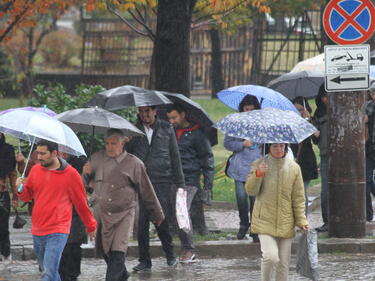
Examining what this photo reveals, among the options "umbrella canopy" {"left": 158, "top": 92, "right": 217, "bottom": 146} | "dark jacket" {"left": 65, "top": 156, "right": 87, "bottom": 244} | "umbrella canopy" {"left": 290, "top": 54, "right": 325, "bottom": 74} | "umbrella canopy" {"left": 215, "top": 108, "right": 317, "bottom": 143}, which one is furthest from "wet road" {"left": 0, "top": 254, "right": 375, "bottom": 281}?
"umbrella canopy" {"left": 290, "top": 54, "right": 325, "bottom": 74}

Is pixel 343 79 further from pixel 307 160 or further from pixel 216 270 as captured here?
pixel 216 270

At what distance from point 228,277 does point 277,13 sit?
1791 centimetres

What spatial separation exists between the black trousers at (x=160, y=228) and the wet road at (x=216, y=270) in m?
0.20

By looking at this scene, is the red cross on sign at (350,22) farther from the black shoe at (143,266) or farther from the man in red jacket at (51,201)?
the man in red jacket at (51,201)

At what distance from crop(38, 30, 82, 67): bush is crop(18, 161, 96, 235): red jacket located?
1178 inches

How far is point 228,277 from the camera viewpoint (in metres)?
10.4

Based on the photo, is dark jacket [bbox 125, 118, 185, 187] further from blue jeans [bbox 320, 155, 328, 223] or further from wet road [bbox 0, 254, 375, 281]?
blue jeans [bbox 320, 155, 328, 223]

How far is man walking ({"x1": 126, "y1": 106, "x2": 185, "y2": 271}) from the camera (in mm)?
10633

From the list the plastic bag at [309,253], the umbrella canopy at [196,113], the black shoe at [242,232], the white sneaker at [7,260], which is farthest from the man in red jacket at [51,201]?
the black shoe at [242,232]

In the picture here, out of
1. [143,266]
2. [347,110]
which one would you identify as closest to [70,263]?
[143,266]

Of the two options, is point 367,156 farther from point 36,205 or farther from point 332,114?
point 36,205

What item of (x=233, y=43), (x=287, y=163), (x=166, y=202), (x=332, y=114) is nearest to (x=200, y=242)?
(x=166, y=202)

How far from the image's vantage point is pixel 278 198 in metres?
8.75

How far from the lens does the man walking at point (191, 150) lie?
11398 millimetres
